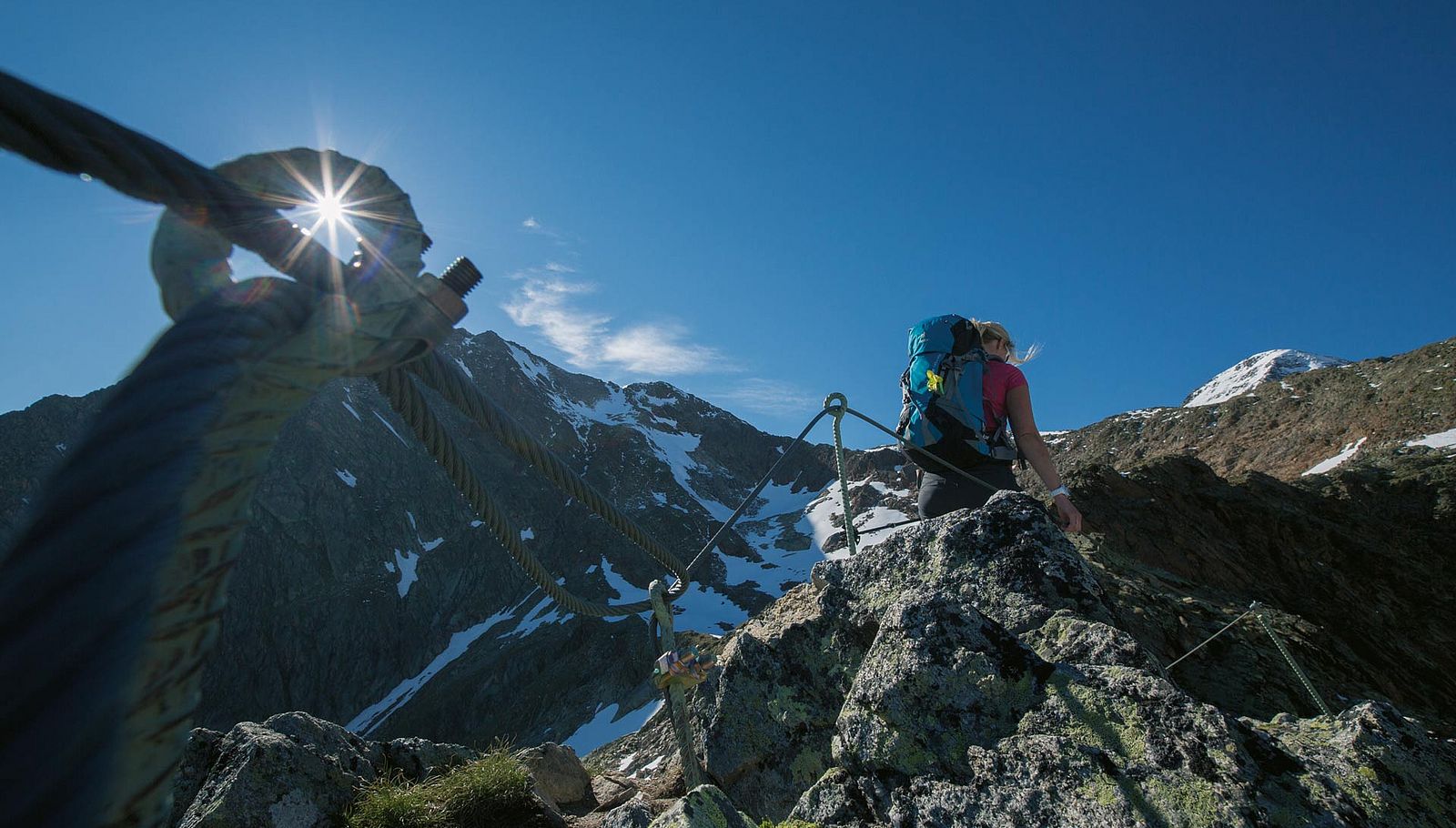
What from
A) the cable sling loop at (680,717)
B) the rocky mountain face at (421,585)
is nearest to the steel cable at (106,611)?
the cable sling loop at (680,717)

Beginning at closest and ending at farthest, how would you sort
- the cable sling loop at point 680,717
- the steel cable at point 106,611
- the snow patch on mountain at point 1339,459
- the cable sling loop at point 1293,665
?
the steel cable at point 106,611 < the cable sling loop at point 1293,665 < the cable sling loop at point 680,717 < the snow patch on mountain at point 1339,459

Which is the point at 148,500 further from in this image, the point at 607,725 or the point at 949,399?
the point at 607,725

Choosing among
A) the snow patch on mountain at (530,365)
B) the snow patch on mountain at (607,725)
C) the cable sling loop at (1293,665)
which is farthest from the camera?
the snow patch on mountain at (530,365)

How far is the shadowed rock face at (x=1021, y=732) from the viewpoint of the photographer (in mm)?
1884

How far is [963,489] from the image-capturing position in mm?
4875

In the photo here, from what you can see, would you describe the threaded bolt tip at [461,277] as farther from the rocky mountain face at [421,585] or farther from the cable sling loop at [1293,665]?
the rocky mountain face at [421,585]

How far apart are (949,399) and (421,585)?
10464cm

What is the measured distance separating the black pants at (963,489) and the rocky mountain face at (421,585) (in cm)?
5931

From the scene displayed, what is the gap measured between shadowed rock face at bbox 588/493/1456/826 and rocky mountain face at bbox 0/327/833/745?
6024 centimetres

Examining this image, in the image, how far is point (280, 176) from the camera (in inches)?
53.3

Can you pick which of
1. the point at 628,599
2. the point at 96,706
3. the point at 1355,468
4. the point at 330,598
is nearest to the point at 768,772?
the point at 96,706

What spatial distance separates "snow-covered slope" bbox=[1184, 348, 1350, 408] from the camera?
133875 millimetres

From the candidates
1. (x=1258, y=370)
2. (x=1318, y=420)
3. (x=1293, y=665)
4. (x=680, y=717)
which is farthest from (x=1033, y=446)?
(x=1258, y=370)

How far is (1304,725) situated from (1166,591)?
5318 millimetres
